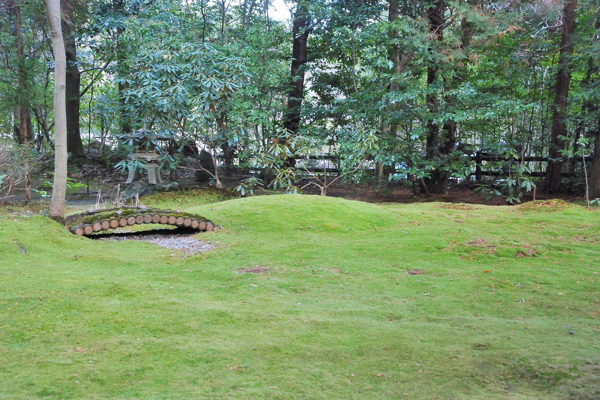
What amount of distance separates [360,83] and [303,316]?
416 inches

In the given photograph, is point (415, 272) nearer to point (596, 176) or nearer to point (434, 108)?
point (434, 108)

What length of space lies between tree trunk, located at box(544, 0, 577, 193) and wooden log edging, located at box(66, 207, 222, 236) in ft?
26.1

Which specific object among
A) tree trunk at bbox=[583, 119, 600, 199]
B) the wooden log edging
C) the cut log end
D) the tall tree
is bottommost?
the cut log end

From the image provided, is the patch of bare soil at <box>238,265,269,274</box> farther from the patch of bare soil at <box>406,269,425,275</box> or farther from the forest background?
the forest background

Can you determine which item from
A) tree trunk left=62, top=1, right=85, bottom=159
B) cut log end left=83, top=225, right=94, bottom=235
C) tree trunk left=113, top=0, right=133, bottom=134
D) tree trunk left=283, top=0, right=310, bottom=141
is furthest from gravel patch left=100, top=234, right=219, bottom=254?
tree trunk left=62, top=1, right=85, bottom=159

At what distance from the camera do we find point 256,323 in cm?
304

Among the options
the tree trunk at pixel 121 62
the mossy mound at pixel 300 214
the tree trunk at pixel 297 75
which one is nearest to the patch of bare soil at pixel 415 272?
the mossy mound at pixel 300 214

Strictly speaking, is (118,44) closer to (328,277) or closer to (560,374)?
(328,277)

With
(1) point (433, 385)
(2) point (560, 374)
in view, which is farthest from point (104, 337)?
(2) point (560, 374)

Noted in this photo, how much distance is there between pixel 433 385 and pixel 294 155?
813 centimetres

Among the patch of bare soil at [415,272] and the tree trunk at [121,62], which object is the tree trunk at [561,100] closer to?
the patch of bare soil at [415,272]

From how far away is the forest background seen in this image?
9.12 meters

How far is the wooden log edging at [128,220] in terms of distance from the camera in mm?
5496

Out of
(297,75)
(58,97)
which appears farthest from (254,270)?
(297,75)
